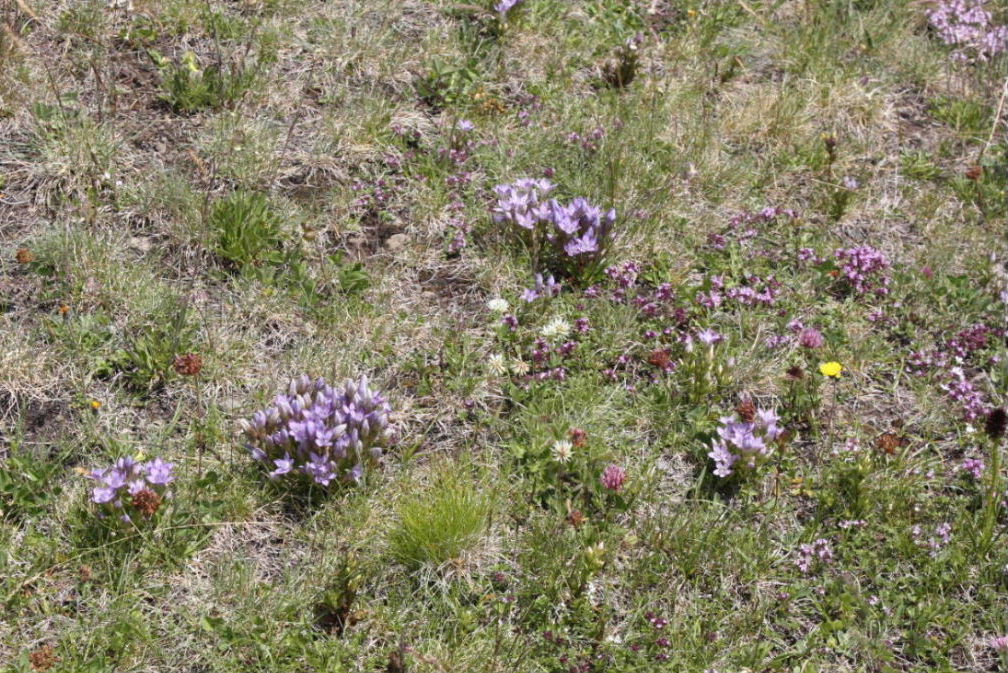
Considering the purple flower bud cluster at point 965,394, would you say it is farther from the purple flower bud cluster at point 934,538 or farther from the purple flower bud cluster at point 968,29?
the purple flower bud cluster at point 968,29

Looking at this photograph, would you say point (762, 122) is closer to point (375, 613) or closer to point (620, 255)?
point (620, 255)

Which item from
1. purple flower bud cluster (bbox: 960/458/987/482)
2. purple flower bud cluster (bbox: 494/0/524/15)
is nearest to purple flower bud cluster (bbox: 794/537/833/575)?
purple flower bud cluster (bbox: 960/458/987/482)

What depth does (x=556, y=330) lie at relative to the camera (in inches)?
195

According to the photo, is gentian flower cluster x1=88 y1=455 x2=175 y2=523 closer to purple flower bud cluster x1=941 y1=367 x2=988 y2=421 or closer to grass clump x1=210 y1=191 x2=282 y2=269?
grass clump x1=210 y1=191 x2=282 y2=269

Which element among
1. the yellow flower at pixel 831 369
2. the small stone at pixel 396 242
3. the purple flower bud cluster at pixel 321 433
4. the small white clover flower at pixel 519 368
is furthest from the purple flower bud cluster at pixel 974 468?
the small stone at pixel 396 242

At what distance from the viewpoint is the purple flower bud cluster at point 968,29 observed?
6.86 meters

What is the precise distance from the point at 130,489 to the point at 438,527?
47.3 inches

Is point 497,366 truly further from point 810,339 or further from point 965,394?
point 965,394

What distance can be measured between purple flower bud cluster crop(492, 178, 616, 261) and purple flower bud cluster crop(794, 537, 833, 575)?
1792mm

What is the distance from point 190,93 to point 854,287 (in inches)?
149

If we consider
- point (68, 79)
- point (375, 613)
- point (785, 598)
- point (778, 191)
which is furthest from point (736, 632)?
point (68, 79)

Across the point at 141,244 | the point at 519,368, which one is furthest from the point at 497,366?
the point at 141,244

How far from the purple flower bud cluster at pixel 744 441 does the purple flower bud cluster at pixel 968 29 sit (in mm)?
3594

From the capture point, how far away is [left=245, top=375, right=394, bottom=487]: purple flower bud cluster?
422cm
